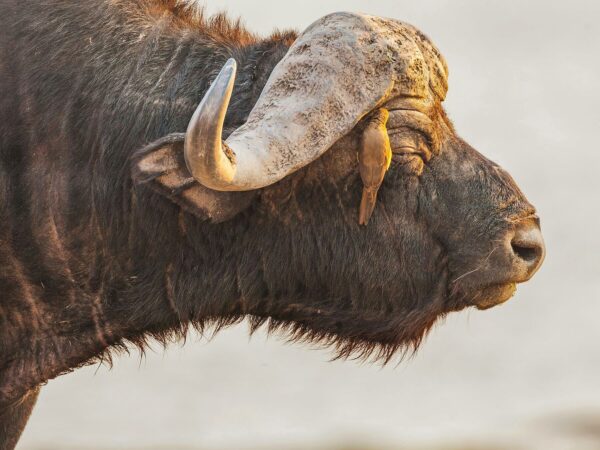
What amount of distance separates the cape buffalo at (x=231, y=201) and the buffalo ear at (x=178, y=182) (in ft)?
0.07

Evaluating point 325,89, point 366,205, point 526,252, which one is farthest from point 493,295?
point 325,89

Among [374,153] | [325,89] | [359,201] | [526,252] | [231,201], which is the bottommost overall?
[231,201]

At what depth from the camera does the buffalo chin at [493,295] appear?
833cm

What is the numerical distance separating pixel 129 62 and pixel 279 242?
1.37m

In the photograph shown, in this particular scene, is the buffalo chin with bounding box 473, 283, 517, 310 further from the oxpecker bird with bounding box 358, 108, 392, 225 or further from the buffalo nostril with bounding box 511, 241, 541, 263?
the oxpecker bird with bounding box 358, 108, 392, 225

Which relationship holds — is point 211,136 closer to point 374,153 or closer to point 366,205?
point 374,153

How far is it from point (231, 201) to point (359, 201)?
0.76m

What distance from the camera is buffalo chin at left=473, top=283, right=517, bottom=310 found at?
328 inches

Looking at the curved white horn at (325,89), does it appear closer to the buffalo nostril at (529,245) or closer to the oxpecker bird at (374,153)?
the oxpecker bird at (374,153)

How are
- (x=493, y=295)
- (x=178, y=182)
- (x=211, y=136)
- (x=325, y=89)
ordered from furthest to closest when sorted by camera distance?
(x=493, y=295), (x=325, y=89), (x=178, y=182), (x=211, y=136)

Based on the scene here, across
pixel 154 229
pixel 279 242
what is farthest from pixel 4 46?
pixel 279 242

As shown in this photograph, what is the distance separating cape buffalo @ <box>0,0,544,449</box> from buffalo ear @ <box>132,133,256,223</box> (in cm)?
2

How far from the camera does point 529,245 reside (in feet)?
26.9

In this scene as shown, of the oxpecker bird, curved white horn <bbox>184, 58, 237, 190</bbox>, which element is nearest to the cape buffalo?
the oxpecker bird
